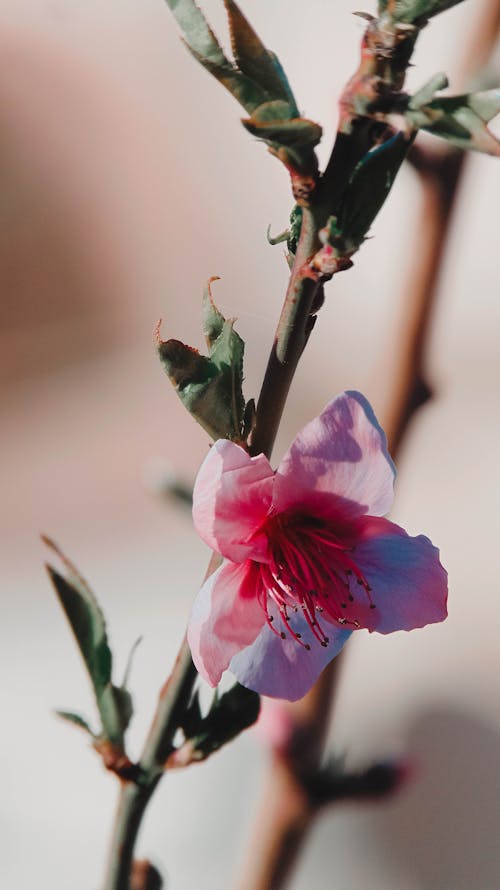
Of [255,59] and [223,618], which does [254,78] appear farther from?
[223,618]

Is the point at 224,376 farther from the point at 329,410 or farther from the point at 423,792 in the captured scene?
the point at 423,792

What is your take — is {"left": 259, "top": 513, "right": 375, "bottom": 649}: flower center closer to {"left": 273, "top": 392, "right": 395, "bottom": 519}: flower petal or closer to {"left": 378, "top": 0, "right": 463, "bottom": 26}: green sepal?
{"left": 273, "top": 392, "right": 395, "bottom": 519}: flower petal

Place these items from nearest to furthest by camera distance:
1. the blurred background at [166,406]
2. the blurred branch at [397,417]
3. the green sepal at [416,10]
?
the green sepal at [416,10]
the blurred branch at [397,417]
the blurred background at [166,406]

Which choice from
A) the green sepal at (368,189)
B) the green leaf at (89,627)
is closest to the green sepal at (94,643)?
the green leaf at (89,627)

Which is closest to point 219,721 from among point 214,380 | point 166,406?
point 214,380

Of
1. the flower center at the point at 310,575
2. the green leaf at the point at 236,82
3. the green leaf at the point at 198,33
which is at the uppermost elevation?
the green leaf at the point at 198,33

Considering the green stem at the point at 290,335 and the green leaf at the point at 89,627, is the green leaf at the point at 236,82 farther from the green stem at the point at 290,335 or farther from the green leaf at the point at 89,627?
the green leaf at the point at 89,627
